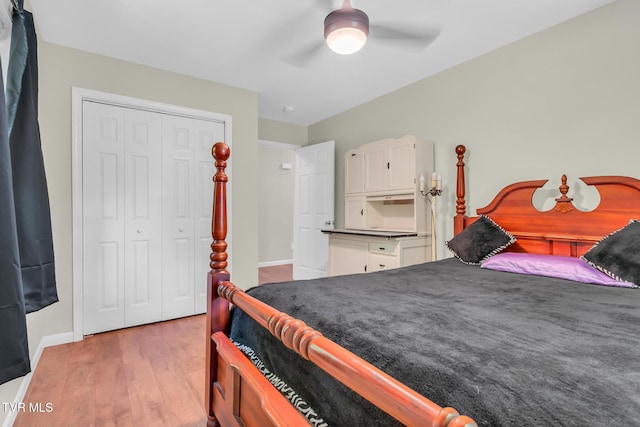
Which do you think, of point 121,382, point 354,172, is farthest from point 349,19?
point 121,382

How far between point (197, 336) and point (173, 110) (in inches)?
84.9

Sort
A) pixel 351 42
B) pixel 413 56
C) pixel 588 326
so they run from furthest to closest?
1. pixel 413 56
2. pixel 351 42
3. pixel 588 326

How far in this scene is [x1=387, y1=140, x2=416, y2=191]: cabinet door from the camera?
125 inches

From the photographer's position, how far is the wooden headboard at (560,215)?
6.61ft

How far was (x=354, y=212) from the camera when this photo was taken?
3.94 meters

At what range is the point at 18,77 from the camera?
1472 mm

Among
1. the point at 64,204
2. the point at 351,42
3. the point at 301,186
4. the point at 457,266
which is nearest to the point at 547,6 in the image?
the point at 351,42

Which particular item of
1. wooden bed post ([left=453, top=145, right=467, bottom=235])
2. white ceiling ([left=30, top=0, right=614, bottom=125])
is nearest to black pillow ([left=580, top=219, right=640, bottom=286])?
wooden bed post ([left=453, top=145, right=467, bottom=235])

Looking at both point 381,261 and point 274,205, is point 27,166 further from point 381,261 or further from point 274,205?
point 274,205

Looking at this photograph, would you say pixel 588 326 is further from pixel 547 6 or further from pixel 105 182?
pixel 105 182

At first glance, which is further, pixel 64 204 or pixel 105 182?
pixel 105 182

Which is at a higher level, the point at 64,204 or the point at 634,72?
the point at 634,72

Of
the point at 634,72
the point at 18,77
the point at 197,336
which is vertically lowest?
the point at 197,336

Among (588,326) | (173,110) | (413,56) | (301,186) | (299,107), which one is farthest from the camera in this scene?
(301,186)
